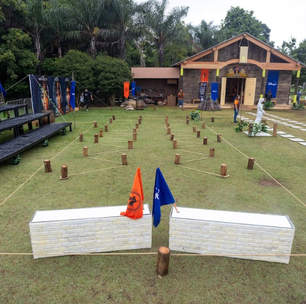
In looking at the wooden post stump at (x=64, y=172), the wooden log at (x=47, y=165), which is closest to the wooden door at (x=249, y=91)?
the wooden log at (x=47, y=165)

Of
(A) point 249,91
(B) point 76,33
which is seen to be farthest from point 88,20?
(A) point 249,91

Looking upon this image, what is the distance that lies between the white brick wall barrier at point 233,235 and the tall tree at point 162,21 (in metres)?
29.2

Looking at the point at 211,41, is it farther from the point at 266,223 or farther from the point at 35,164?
the point at 266,223

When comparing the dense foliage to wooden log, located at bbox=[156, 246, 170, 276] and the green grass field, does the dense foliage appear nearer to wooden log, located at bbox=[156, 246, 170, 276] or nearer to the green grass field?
the green grass field

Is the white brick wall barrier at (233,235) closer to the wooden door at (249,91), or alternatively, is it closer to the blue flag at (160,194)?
the blue flag at (160,194)

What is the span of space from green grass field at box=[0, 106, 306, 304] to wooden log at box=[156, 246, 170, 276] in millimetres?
105

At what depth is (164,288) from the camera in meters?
3.45

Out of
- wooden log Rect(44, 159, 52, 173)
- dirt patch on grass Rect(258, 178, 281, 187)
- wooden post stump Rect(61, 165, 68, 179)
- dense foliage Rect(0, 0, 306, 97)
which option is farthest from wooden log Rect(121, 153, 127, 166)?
dense foliage Rect(0, 0, 306, 97)

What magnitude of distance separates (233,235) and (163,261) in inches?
44.9

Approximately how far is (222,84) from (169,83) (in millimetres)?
5796

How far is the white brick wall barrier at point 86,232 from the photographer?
3906 millimetres

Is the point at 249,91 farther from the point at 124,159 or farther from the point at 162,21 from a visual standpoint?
the point at 124,159

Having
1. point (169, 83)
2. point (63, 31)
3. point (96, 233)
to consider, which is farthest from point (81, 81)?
point (96, 233)

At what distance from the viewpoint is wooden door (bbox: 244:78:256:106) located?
24594 mm
